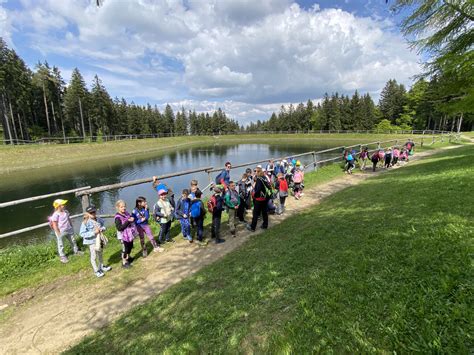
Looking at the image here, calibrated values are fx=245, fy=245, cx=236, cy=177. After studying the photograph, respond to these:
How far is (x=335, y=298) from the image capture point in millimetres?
3219

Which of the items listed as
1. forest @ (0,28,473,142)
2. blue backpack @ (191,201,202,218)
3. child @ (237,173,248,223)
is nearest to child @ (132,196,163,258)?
blue backpack @ (191,201,202,218)

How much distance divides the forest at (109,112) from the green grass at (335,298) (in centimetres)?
4445

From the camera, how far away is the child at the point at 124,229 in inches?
236

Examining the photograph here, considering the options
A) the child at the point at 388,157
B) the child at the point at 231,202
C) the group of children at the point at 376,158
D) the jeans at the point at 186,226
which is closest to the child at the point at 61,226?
the jeans at the point at 186,226

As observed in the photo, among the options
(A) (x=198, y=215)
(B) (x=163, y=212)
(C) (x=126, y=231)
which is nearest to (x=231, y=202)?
(A) (x=198, y=215)

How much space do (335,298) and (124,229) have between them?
4.97 m

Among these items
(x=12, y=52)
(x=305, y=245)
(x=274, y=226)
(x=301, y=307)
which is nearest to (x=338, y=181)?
(x=274, y=226)

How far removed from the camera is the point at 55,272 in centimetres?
599

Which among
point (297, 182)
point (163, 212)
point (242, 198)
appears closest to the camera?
point (163, 212)

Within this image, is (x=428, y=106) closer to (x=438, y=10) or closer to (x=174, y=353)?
(x=438, y=10)

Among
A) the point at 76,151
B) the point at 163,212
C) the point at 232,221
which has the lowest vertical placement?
the point at 76,151

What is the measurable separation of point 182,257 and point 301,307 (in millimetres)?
3965

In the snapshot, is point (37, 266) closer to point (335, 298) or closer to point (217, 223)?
point (217, 223)

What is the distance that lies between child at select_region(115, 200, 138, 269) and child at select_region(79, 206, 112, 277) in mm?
396
